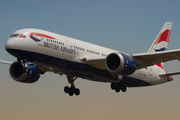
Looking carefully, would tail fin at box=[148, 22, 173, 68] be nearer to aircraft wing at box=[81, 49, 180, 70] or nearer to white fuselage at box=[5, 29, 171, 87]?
white fuselage at box=[5, 29, 171, 87]

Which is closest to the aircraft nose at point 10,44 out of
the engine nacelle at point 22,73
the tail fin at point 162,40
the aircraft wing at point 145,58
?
the aircraft wing at point 145,58

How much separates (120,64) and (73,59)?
4217mm

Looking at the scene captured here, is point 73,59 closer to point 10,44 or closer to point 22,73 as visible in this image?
point 10,44

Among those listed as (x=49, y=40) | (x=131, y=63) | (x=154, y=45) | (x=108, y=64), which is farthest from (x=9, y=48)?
(x=154, y=45)

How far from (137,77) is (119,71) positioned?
7081mm

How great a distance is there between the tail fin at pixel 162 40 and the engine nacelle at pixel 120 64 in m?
13.0

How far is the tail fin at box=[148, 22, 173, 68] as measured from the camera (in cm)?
3828

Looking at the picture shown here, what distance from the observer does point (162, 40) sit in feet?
129

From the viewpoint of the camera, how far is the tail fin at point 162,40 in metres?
38.3

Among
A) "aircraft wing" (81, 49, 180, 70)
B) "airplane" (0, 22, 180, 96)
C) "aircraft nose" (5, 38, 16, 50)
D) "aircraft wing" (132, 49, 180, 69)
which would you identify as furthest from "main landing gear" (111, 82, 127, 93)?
"aircraft nose" (5, 38, 16, 50)

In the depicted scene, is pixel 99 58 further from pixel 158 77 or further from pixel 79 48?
pixel 158 77

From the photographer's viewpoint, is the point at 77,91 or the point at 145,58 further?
the point at 77,91

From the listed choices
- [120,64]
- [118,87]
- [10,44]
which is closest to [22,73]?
[10,44]

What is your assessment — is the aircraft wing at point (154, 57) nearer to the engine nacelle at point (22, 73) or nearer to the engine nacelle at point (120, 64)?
the engine nacelle at point (120, 64)
